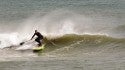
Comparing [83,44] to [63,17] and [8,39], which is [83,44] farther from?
[63,17]

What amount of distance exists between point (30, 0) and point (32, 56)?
1176 inches

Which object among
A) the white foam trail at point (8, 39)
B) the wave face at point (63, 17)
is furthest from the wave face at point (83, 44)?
the white foam trail at point (8, 39)

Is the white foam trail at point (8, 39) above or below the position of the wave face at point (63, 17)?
above

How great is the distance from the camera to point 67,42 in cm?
2980

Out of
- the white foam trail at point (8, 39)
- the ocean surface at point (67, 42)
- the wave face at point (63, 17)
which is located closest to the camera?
the ocean surface at point (67, 42)

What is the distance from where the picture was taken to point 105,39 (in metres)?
30.1

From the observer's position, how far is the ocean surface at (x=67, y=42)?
2373cm

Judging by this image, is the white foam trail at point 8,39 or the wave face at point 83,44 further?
the white foam trail at point 8,39

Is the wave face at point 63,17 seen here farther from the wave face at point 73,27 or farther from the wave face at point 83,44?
the wave face at point 83,44

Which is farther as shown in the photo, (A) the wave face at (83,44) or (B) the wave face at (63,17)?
(B) the wave face at (63,17)

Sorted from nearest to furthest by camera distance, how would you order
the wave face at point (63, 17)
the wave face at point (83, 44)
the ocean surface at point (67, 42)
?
1. the ocean surface at point (67, 42)
2. the wave face at point (83, 44)
3. the wave face at point (63, 17)

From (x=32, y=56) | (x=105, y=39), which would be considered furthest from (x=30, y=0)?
(x=32, y=56)

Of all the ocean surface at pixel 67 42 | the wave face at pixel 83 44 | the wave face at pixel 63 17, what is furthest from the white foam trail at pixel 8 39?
the wave face at pixel 83 44

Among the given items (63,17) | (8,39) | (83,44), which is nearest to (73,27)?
(63,17)
